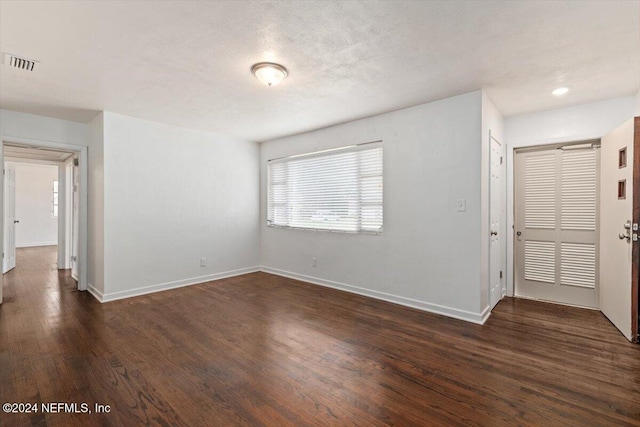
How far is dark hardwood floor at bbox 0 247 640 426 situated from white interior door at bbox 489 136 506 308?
295 millimetres

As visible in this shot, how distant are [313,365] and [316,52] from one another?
2.62 m

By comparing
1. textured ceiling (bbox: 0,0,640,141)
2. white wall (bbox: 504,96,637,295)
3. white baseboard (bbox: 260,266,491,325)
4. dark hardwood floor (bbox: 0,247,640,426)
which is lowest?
dark hardwood floor (bbox: 0,247,640,426)

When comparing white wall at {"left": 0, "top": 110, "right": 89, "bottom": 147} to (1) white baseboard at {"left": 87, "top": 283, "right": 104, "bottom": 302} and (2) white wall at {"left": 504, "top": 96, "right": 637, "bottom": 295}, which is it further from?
(2) white wall at {"left": 504, "top": 96, "right": 637, "bottom": 295}

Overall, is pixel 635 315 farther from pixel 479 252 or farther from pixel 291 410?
pixel 291 410

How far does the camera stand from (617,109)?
3453 mm

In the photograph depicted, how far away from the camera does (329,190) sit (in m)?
4.80

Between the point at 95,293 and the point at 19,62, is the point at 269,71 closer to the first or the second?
the point at 19,62

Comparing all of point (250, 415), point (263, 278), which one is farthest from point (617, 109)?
point (263, 278)

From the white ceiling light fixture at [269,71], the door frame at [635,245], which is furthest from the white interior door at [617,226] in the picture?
the white ceiling light fixture at [269,71]

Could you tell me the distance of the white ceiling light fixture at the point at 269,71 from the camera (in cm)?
267

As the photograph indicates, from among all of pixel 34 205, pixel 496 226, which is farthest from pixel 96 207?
pixel 34 205

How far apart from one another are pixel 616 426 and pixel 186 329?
136 inches

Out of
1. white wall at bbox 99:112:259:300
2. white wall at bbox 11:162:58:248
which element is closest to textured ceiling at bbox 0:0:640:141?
white wall at bbox 99:112:259:300

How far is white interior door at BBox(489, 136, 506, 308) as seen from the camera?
3.65m
